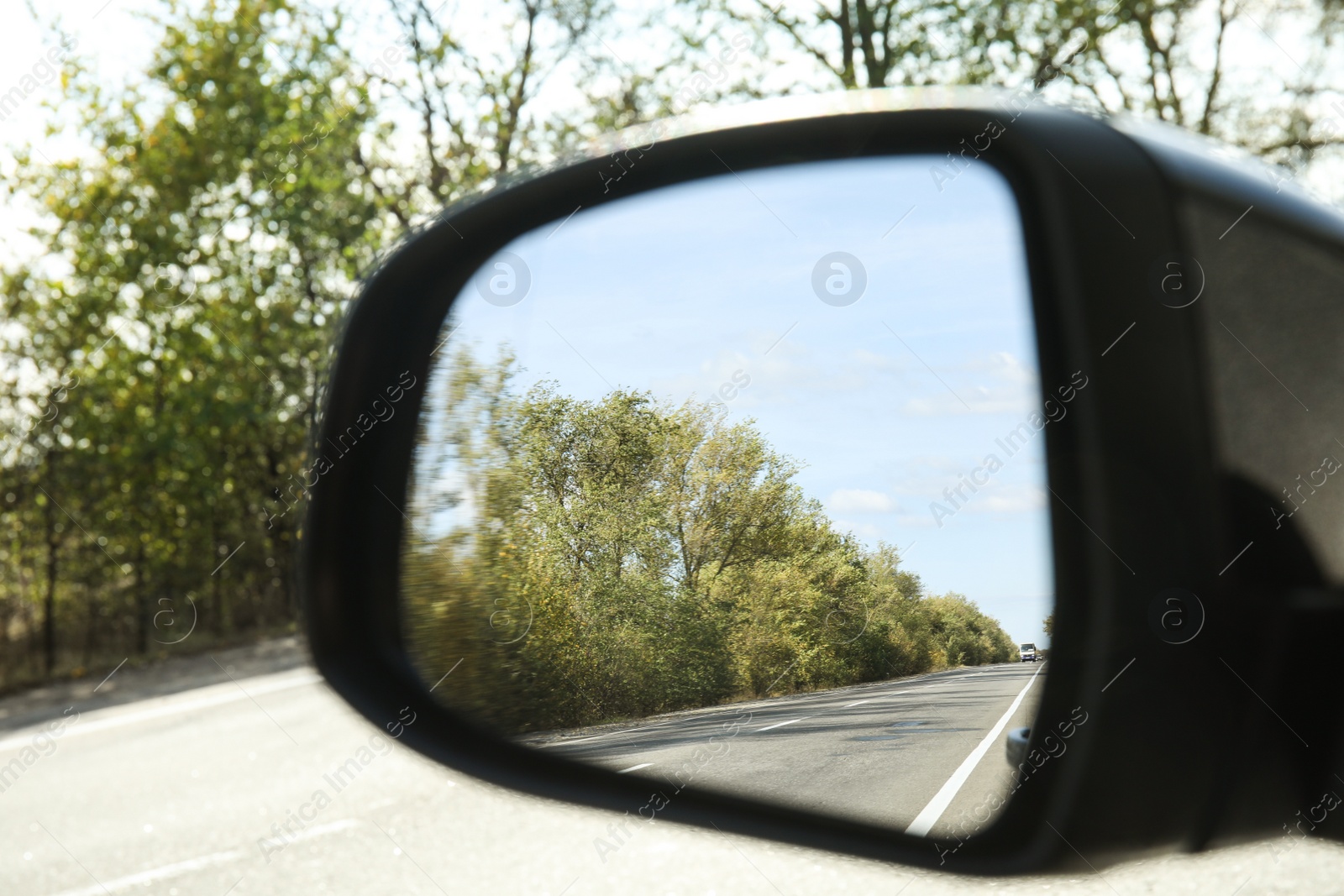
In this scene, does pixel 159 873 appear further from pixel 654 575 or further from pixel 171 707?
pixel 171 707

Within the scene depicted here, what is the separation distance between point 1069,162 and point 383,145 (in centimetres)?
2054

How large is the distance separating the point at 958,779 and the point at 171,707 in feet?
32.3

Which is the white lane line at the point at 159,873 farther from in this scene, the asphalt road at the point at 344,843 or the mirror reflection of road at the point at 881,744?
the mirror reflection of road at the point at 881,744

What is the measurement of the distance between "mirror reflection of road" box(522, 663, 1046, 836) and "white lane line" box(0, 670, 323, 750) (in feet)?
27.0

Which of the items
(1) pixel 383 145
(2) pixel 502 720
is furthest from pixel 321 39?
(2) pixel 502 720

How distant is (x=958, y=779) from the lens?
40.8 inches

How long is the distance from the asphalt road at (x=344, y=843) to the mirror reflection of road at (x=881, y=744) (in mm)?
2205

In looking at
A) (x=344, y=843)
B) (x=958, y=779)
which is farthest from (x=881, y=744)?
(x=344, y=843)

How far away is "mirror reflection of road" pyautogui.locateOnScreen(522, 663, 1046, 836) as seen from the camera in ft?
3.30

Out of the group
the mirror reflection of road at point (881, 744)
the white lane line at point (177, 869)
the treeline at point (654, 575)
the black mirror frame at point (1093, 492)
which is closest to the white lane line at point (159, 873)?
the white lane line at point (177, 869)

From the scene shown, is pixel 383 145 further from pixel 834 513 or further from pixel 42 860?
pixel 834 513

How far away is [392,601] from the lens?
5.65 feet

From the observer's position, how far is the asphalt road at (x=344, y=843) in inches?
165

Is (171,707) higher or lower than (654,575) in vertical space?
lower
